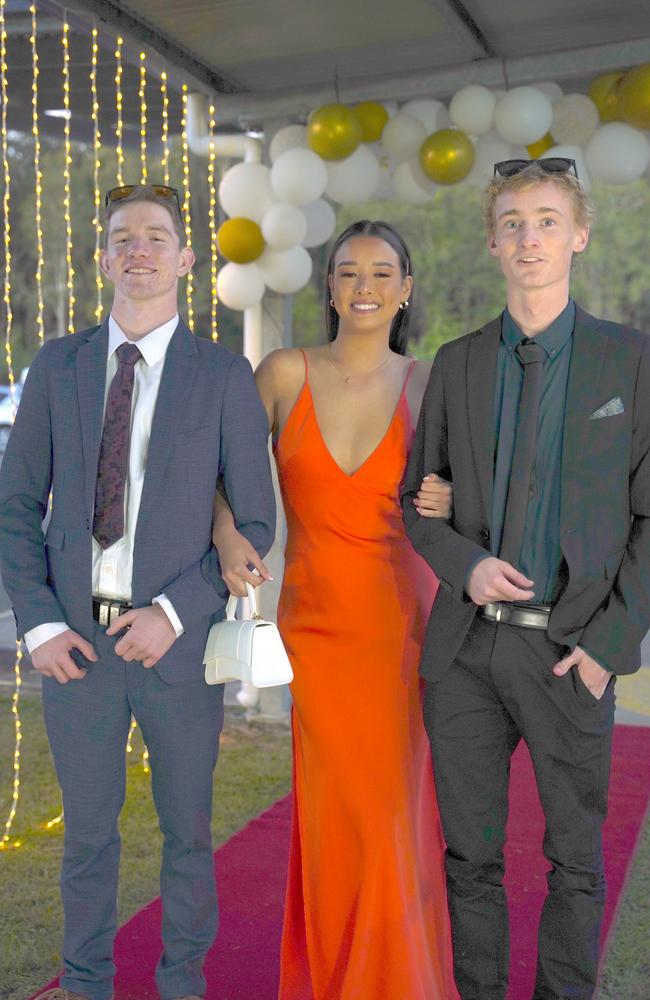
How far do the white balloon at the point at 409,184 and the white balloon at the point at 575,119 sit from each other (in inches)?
26.3

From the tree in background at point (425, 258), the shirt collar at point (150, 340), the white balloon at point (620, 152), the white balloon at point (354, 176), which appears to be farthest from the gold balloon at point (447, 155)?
the tree in background at point (425, 258)

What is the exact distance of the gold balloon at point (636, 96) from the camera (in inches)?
186

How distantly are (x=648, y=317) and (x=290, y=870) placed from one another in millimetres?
36765

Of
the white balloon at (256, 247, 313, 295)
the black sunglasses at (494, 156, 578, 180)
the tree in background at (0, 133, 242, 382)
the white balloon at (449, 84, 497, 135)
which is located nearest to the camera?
the black sunglasses at (494, 156, 578, 180)

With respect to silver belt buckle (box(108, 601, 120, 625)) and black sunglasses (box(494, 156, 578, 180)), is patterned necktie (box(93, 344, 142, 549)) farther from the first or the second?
black sunglasses (box(494, 156, 578, 180))

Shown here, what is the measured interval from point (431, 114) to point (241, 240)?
1078 mm

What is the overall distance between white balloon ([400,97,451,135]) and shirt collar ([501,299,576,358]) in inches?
121

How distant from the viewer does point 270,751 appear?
577 cm

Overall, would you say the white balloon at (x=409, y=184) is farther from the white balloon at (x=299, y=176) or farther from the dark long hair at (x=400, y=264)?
the dark long hair at (x=400, y=264)

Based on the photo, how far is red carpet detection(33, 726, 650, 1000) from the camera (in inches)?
130

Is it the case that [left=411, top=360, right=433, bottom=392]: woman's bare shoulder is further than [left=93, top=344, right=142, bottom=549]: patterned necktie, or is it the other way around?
[left=411, top=360, right=433, bottom=392]: woman's bare shoulder

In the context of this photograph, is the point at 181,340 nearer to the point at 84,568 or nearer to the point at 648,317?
the point at 84,568

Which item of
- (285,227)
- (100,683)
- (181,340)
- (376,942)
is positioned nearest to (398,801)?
(376,942)

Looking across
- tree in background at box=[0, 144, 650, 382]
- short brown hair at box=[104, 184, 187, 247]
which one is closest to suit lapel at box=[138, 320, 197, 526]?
short brown hair at box=[104, 184, 187, 247]
